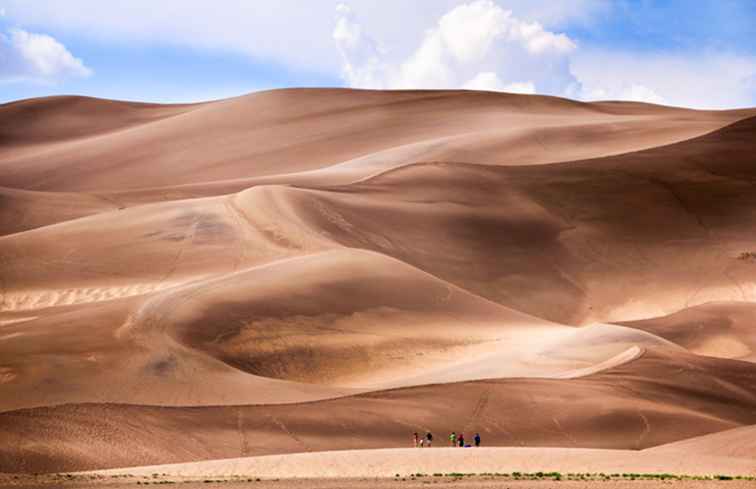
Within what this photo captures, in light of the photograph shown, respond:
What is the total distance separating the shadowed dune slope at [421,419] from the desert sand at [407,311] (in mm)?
81

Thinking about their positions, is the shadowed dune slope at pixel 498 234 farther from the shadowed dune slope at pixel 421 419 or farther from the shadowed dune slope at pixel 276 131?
the shadowed dune slope at pixel 421 419

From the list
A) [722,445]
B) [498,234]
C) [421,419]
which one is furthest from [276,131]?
[722,445]

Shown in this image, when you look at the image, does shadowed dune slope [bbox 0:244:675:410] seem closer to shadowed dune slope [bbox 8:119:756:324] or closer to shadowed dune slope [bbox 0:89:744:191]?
shadowed dune slope [bbox 8:119:756:324]

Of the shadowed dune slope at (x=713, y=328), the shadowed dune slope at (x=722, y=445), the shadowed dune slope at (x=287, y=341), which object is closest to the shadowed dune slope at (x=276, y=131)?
the shadowed dune slope at (x=713, y=328)

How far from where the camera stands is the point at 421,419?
38156 millimetres

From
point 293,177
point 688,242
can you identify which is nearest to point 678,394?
point 688,242

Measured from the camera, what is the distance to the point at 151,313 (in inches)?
1794

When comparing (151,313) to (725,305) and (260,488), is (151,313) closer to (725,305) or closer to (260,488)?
(260,488)

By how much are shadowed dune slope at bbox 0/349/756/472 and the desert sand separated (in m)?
0.08

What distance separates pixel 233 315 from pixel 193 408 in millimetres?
10668

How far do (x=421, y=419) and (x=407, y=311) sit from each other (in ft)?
A: 40.4

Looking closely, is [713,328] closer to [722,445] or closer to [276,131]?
[722,445]

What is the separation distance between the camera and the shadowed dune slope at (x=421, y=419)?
32844 millimetres

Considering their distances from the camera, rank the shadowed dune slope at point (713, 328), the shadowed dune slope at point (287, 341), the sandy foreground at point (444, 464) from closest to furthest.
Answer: the sandy foreground at point (444, 464) < the shadowed dune slope at point (287, 341) < the shadowed dune slope at point (713, 328)
